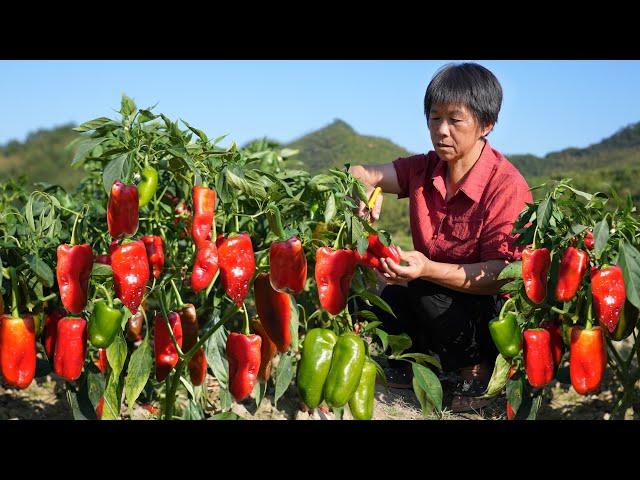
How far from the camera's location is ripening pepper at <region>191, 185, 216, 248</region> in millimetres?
2033

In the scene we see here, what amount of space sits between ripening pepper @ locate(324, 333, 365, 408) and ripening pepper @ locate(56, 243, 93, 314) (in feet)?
2.35

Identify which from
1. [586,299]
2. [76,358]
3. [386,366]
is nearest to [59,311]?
[76,358]

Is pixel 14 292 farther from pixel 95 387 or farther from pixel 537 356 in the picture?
pixel 537 356

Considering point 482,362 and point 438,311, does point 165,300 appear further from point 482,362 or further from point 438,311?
point 482,362

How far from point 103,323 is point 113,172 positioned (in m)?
0.44

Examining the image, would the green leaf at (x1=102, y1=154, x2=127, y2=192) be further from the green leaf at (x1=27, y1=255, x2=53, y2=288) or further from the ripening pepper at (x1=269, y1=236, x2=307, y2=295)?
the ripening pepper at (x1=269, y1=236, x2=307, y2=295)

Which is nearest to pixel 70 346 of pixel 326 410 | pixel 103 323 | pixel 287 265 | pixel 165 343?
pixel 103 323

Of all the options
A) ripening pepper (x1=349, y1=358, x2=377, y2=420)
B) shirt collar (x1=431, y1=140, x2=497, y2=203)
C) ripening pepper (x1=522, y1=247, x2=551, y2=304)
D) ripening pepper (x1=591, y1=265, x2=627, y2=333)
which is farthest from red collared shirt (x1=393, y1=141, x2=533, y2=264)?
ripening pepper (x1=349, y1=358, x2=377, y2=420)

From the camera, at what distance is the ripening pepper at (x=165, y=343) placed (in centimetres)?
235

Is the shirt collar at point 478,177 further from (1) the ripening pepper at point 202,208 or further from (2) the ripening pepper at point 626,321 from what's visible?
(1) the ripening pepper at point 202,208

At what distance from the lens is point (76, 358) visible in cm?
213

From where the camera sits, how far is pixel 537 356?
7.68 feet

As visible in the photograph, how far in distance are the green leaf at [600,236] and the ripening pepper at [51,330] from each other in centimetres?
152

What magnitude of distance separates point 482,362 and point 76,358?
1704 millimetres
